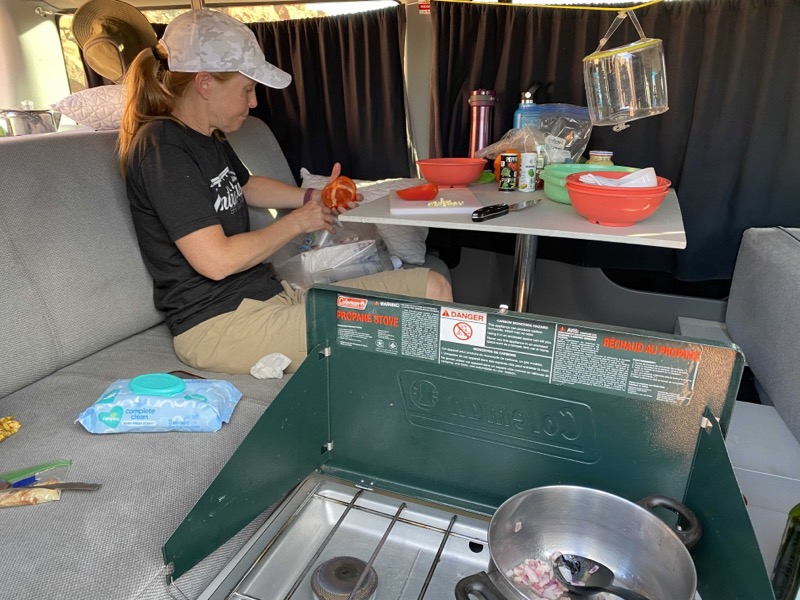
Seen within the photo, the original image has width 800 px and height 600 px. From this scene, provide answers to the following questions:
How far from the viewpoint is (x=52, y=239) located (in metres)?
1.52

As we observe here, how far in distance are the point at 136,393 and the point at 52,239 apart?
659 millimetres

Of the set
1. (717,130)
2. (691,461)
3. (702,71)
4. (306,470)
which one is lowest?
(306,470)

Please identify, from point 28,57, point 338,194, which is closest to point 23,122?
point 28,57

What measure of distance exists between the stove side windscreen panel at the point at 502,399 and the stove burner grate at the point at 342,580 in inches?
6.8

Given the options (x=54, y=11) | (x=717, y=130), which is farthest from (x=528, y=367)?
(x=54, y=11)

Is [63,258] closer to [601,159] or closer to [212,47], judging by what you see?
[212,47]

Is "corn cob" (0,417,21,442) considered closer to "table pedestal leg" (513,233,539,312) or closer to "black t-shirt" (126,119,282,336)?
"black t-shirt" (126,119,282,336)

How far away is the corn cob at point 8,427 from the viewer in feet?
3.81

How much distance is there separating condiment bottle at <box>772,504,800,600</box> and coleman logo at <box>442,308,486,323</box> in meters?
0.50

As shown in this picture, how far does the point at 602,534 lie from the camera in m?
0.72

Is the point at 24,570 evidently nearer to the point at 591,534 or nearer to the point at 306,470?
the point at 306,470

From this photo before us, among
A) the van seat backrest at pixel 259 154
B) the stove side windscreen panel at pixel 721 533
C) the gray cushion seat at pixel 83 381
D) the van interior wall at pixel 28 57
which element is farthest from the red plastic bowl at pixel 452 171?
the van interior wall at pixel 28 57

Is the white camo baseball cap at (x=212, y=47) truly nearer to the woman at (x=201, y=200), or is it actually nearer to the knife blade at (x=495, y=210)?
the woman at (x=201, y=200)

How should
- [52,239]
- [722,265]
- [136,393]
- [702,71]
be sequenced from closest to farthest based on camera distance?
[136,393] < [52,239] < [702,71] < [722,265]
